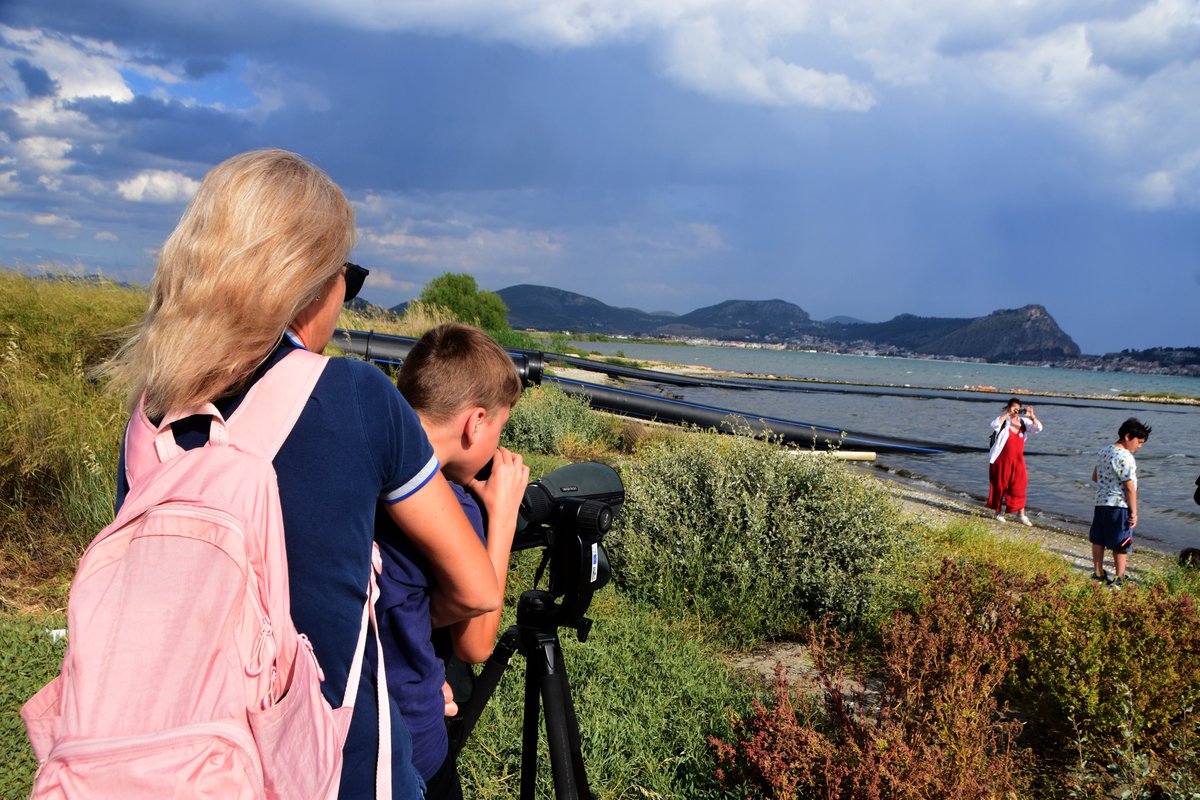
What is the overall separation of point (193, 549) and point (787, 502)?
483cm

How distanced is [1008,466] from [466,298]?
99.4ft

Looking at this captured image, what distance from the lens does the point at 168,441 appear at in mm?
1098

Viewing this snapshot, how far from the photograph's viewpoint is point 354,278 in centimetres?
146

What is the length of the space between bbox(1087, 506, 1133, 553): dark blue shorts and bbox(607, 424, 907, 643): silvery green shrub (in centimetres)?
442

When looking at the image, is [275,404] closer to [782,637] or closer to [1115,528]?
[782,637]

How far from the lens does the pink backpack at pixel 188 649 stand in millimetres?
880

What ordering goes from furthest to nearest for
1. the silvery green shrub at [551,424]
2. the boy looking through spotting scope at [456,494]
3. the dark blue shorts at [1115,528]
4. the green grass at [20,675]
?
the silvery green shrub at [551,424], the dark blue shorts at [1115,528], the green grass at [20,675], the boy looking through spotting scope at [456,494]

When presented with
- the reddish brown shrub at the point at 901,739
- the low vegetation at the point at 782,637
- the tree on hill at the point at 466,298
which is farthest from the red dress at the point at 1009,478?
the tree on hill at the point at 466,298

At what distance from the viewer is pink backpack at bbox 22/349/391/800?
0.88 meters

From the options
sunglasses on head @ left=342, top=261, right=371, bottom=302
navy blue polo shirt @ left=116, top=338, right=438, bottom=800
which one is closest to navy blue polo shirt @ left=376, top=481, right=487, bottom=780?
navy blue polo shirt @ left=116, top=338, right=438, bottom=800

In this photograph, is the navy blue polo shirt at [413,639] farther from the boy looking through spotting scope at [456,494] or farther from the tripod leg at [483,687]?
the tripod leg at [483,687]

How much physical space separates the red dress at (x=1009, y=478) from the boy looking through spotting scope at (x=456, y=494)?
1147 centimetres

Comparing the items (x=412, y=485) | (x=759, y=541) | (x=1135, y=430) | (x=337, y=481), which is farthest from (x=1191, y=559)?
(x=337, y=481)

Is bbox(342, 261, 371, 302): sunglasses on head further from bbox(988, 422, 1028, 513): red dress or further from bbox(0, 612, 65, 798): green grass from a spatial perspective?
bbox(988, 422, 1028, 513): red dress
